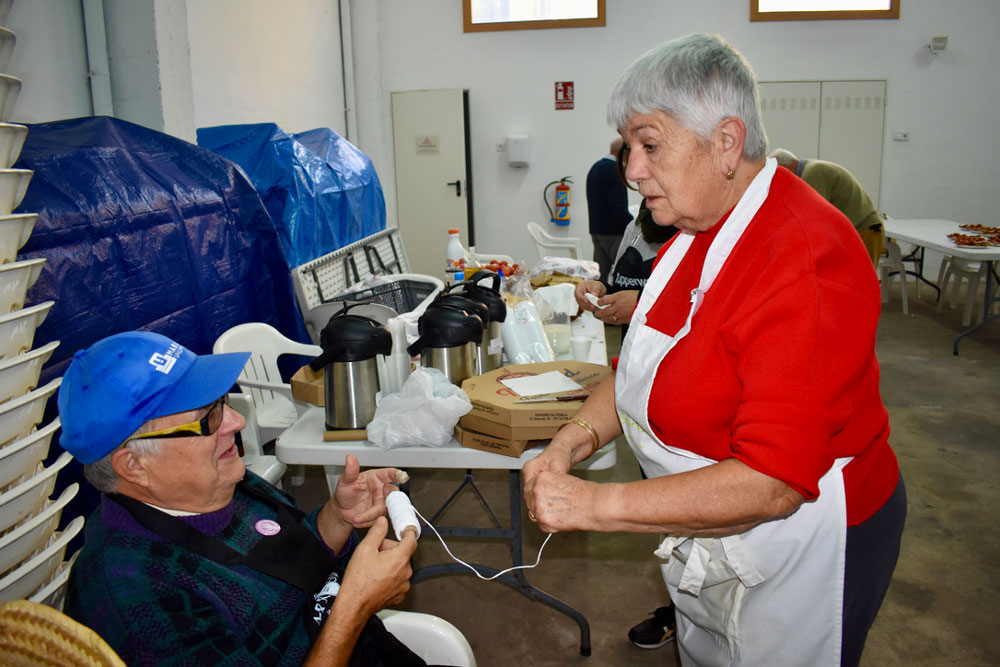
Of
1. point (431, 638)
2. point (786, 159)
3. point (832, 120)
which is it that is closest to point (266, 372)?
point (431, 638)

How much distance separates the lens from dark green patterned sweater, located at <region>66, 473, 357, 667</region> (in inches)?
45.4

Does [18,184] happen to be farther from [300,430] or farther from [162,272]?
[162,272]

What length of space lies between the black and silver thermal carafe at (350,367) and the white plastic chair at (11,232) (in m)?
0.87

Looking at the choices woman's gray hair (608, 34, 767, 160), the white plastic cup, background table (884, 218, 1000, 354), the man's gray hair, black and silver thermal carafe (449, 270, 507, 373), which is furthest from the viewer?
background table (884, 218, 1000, 354)

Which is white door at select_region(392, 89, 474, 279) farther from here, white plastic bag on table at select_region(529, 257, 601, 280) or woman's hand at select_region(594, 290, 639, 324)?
woman's hand at select_region(594, 290, 639, 324)

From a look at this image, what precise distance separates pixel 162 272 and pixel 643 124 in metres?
2.36

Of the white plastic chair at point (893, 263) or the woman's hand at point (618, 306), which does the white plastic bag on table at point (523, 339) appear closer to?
the woman's hand at point (618, 306)

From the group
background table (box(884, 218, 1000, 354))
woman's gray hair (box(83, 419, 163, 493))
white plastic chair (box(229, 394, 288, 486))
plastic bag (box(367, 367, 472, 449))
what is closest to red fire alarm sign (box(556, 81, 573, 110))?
background table (box(884, 218, 1000, 354))

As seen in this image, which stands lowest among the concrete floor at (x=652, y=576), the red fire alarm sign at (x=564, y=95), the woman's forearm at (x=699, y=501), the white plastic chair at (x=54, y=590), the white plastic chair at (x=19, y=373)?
the concrete floor at (x=652, y=576)

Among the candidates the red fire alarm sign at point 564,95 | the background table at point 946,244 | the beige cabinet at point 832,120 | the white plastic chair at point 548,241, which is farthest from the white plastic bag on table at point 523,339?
the beige cabinet at point 832,120

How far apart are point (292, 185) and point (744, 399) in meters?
3.72

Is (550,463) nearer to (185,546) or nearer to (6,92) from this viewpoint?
(185,546)

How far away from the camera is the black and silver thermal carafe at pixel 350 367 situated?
6.93ft

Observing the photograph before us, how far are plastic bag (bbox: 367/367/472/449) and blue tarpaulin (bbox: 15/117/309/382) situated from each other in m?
1.09
